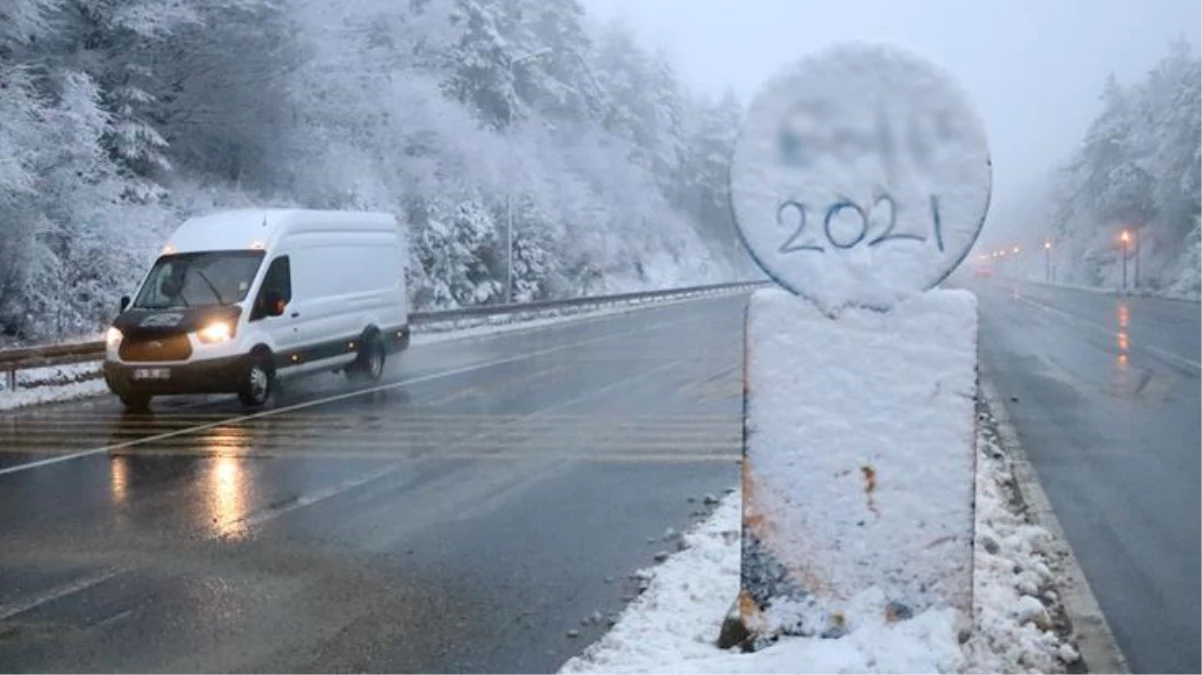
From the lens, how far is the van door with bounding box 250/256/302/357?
53.9 ft

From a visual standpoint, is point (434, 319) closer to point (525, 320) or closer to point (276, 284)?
point (525, 320)

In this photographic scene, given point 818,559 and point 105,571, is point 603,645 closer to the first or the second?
point 818,559

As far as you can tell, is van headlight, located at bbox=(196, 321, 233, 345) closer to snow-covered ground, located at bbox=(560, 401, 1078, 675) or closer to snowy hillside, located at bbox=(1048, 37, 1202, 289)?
snow-covered ground, located at bbox=(560, 401, 1078, 675)

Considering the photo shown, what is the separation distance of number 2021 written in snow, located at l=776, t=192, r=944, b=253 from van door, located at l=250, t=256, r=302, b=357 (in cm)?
1264

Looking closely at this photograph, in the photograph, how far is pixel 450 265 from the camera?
42.8m

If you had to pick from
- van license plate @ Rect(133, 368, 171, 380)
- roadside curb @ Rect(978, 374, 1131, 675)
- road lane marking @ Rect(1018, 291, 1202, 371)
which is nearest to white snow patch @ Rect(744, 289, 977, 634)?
roadside curb @ Rect(978, 374, 1131, 675)

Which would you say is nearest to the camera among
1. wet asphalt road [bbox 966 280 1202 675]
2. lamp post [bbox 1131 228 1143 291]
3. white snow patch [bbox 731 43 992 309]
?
white snow patch [bbox 731 43 992 309]

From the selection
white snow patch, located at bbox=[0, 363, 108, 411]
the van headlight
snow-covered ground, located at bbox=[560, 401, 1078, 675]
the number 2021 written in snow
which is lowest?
white snow patch, located at bbox=[0, 363, 108, 411]

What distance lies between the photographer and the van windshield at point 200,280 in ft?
53.8

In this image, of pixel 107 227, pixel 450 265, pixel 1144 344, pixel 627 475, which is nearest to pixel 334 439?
pixel 627 475

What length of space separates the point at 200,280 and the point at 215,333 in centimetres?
118

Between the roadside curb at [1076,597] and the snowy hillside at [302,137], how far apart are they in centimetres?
464

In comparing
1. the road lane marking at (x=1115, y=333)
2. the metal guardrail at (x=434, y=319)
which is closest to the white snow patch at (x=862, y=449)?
the metal guardrail at (x=434, y=319)

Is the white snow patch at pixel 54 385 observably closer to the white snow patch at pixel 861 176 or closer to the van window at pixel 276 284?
the van window at pixel 276 284
